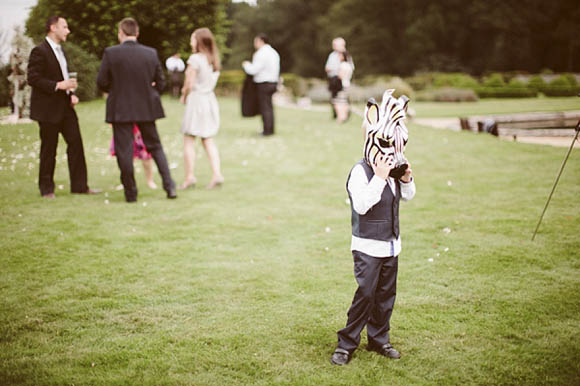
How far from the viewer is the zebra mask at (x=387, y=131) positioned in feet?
10.7

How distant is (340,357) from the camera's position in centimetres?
354

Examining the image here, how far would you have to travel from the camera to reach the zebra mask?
3275 mm

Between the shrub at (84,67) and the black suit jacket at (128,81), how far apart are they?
189 centimetres

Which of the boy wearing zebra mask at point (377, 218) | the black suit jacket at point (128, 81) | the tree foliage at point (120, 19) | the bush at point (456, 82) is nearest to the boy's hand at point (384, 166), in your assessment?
the boy wearing zebra mask at point (377, 218)

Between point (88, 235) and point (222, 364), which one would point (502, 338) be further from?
point (88, 235)

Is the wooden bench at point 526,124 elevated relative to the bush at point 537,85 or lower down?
lower down

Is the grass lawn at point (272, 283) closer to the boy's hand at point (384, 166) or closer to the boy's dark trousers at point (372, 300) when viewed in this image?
the boy's dark trousers at point (372, 300)

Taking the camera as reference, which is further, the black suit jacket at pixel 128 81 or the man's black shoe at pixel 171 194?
the man's black shoe at pixel 171 194

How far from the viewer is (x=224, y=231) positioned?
6.43m

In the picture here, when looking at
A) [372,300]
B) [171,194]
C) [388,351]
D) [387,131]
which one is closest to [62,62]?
[171,194]

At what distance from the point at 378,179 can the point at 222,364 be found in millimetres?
1642

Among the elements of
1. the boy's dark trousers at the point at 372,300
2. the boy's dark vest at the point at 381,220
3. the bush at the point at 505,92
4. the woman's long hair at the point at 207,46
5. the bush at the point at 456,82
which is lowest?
the boy's dark trousers at the point at 372,300

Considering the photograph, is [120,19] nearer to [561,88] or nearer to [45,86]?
[45,86]

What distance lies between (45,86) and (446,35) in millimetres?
47681
